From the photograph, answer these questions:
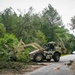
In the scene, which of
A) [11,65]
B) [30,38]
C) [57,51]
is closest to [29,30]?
[30,38]

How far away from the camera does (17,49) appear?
28.4 m

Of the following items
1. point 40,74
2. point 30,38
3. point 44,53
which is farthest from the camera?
point 30,38

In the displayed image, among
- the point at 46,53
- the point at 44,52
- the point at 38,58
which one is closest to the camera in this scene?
the point at 38,58

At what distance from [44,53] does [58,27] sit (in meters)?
69.0

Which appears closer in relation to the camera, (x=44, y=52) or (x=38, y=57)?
(x=38, y=57)

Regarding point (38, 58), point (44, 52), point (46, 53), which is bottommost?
point (38, 58)

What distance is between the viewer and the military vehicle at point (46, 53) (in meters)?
32.8

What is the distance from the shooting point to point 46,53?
1328 inches

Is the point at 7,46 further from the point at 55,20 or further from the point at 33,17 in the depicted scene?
the point at 55,20

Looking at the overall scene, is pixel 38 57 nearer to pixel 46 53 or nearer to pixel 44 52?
pixel 44 52

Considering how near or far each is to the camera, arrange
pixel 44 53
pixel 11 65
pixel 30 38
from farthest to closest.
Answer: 1. pixel 30 38
2. pixel 44 53
3. pixel 11 65

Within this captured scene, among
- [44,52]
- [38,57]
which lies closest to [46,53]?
[44,52]

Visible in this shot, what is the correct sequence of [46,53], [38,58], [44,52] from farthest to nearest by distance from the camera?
[46,53] < [44,52] < [38,58]

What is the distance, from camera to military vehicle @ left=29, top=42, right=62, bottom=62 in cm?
3275
